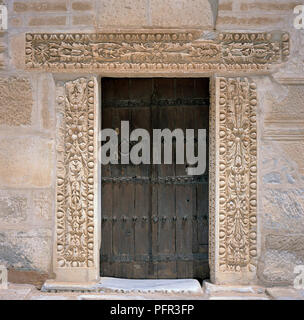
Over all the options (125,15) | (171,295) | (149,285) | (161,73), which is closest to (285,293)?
(171,295)

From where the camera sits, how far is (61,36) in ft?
9.02

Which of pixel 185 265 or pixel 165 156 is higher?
pixel 165 156

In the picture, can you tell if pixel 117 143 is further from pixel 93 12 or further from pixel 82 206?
pixel 93 12

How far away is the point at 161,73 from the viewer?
2.79 metres

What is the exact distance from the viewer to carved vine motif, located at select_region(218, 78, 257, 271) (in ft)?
9.02

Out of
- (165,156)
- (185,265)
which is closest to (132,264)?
(185,265)

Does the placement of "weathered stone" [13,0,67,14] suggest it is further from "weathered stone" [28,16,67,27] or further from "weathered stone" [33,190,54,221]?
"weathered stone" [33,190,54,221]

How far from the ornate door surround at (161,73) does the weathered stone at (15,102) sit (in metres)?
0.15

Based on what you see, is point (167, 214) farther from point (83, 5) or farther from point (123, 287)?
point (83, 5)

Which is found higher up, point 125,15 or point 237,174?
point 125,15

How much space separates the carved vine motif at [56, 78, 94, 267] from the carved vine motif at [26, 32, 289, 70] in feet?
0.74

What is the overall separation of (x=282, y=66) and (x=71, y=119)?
1520 millimetres

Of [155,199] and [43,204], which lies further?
[155,199]

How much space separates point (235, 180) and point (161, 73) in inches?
36.2
